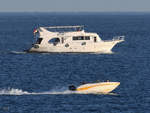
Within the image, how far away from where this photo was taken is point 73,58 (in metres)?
107

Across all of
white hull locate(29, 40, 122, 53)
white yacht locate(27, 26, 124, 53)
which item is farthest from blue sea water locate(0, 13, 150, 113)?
white yacht locate(27, 26, 124, 53)

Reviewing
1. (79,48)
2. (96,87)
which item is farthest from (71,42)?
(96,87)

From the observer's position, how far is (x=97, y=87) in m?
66.7

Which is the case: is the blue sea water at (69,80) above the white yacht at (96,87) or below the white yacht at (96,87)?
below

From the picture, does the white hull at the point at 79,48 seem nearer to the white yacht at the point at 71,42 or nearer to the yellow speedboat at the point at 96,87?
the white yacht at the point at 71,42

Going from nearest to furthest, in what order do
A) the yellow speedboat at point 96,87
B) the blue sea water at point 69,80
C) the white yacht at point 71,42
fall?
the blue sea water at point 69,80 → the yellow speedboat at point 96,87 → the white yacht at point 71,42

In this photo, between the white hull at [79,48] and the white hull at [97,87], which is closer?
the white hull at [97,87]

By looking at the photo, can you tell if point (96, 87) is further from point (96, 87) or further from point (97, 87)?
point (97, 87)

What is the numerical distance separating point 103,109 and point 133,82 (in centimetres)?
1810

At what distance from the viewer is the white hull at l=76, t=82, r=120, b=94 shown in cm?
6660

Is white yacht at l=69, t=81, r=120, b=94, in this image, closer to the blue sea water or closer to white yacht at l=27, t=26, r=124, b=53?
the blue sea water

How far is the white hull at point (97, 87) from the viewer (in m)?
66.6

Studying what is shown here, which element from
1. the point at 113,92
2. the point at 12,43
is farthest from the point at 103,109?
the point at 12,43

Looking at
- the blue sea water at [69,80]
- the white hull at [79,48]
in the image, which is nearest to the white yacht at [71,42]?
the white hull at [79,48]
